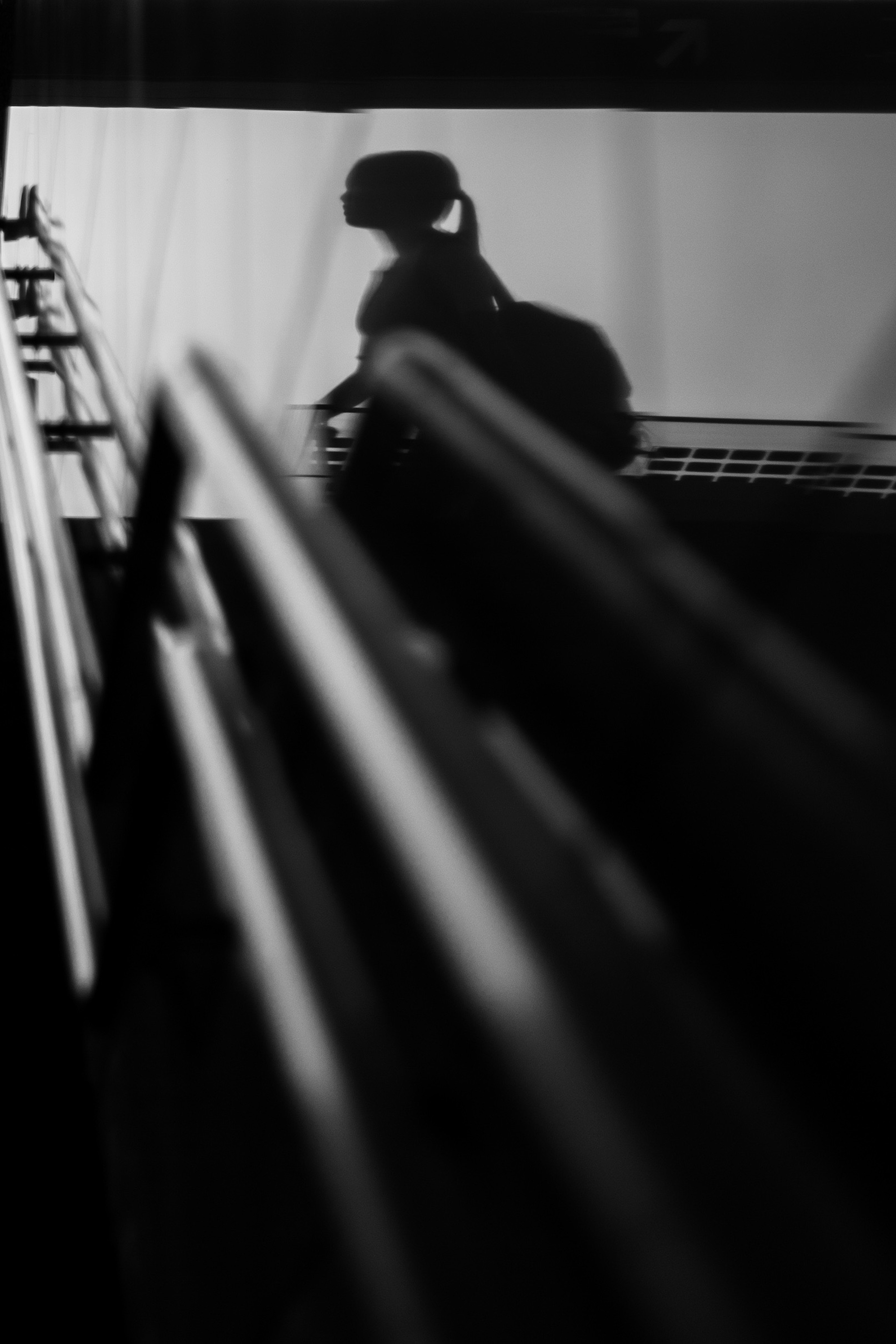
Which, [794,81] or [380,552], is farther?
[794,81]

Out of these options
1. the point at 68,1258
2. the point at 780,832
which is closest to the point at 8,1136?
the point at 68,1258

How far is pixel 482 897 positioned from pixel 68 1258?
3.63ft

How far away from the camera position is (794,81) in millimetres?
2150

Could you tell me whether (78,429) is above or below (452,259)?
below

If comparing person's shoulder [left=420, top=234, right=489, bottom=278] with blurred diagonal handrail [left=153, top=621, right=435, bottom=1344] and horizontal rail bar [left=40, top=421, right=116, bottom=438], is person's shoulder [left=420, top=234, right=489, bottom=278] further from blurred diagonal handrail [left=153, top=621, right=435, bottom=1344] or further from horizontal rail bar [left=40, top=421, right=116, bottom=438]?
blurred diagonal handrail [left=153, top=621, right=435, bottom=1344]

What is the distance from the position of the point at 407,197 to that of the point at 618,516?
6.33ft

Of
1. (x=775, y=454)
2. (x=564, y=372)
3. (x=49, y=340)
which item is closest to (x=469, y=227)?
(x=564, y=372)

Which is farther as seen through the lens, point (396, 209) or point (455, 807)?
point (396, 209)

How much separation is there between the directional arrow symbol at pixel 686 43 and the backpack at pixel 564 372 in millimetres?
537

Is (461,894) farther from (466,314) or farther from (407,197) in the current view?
(407,197)

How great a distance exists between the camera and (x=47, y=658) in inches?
91.4

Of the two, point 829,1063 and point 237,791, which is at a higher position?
point 829,1063

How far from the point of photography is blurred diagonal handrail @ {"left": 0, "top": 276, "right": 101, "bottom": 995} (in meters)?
1.79

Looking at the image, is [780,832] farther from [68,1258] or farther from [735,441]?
[68,1258]
